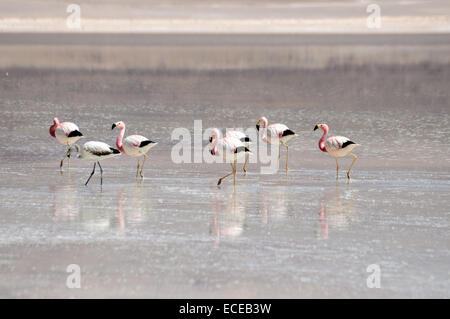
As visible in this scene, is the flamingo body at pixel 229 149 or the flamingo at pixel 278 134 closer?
the flamingo body at pixel 229 149

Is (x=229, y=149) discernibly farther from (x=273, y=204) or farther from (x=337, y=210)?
(x=337, y=210)

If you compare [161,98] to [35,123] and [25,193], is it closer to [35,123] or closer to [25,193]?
[35,123]

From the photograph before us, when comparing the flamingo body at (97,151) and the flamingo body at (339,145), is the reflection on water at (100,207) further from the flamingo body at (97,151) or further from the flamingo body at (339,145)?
the flamingo body at (339,145)

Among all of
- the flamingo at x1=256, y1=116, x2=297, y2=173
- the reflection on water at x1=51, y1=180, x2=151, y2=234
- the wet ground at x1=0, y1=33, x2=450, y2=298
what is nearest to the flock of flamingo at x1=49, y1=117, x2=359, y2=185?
the flamingo at x1=256, y1=116, x2=297, y2=173

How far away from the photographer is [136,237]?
7852mm

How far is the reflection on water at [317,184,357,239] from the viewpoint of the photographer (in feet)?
27.5

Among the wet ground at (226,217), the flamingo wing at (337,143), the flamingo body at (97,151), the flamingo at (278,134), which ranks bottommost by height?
the wet ground at (226,217)

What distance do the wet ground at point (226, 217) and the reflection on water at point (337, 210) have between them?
0.02 metres

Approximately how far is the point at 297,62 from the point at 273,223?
38.8 metres

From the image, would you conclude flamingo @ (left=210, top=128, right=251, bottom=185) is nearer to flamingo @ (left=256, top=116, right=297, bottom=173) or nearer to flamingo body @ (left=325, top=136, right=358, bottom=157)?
flamingo body @ (left=325, top=136, right=358, bottom=157)

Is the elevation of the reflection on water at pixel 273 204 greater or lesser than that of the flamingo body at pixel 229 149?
lesser

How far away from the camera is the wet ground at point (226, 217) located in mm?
6531

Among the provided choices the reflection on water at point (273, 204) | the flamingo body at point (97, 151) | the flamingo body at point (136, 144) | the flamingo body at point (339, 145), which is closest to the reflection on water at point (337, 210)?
the reflection on water at point (273, 204)

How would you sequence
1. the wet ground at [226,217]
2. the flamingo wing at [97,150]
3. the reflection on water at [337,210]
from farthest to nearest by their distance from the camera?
the flamingo wing at [97,150], the reflection on water at [337,210], the wet ground at [226,217]
